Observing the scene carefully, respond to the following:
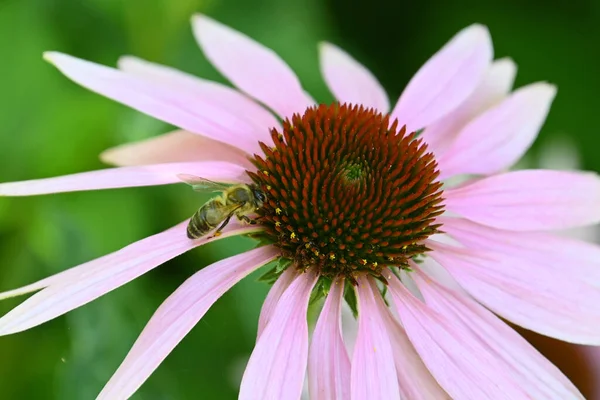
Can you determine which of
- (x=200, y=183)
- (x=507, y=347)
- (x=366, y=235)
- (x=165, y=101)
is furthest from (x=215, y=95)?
(x=507, y=347)

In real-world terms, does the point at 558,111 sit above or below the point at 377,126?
below

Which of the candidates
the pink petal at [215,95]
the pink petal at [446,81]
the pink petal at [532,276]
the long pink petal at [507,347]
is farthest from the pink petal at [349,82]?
the long pink petal at [507,347]

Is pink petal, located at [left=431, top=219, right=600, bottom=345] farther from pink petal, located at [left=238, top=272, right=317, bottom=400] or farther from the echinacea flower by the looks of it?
pink petal, located at [left=238, top=272, right=317, bottom=400]

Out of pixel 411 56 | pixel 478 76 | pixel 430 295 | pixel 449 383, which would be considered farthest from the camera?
pixel 411 56

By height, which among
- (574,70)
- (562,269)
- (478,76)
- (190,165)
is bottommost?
(562,269)

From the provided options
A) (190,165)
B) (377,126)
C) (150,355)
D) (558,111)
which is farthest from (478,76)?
(558,111)

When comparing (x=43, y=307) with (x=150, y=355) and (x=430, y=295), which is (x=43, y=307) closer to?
(x=150, y=355)
